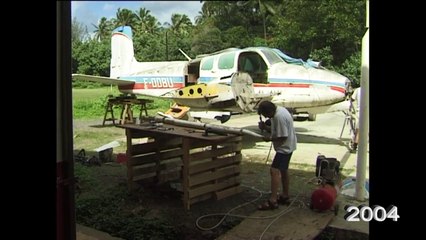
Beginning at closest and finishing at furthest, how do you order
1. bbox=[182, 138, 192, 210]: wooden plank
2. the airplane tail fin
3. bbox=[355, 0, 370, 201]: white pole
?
bbox=[355, 0, 370, 201]: white pole
bbox=[182, 138, 192, 210]: wooden plank
the airplane tail fin

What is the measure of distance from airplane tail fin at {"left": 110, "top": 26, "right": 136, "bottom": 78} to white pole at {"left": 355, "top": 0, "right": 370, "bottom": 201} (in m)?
2.31

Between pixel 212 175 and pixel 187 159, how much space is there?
41cm

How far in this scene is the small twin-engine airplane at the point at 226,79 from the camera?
4586mm

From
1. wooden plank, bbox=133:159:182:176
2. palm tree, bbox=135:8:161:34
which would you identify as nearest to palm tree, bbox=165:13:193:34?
palm tree, bbox=135:8:161:34

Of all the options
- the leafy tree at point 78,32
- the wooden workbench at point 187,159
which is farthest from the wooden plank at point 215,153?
the leafy tree at point 78,32

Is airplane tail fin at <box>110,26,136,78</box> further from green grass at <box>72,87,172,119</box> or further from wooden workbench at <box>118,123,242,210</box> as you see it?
wooden workbench at <box>118,123,242,210</box>

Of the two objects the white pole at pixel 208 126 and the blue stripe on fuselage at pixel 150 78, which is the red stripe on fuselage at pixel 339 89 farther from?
the blue stripe on fuselage at pixel 150 78

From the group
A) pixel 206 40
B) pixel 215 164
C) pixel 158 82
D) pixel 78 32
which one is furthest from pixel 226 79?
pixel 78 32

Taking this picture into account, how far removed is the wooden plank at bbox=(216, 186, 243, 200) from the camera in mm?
4289
